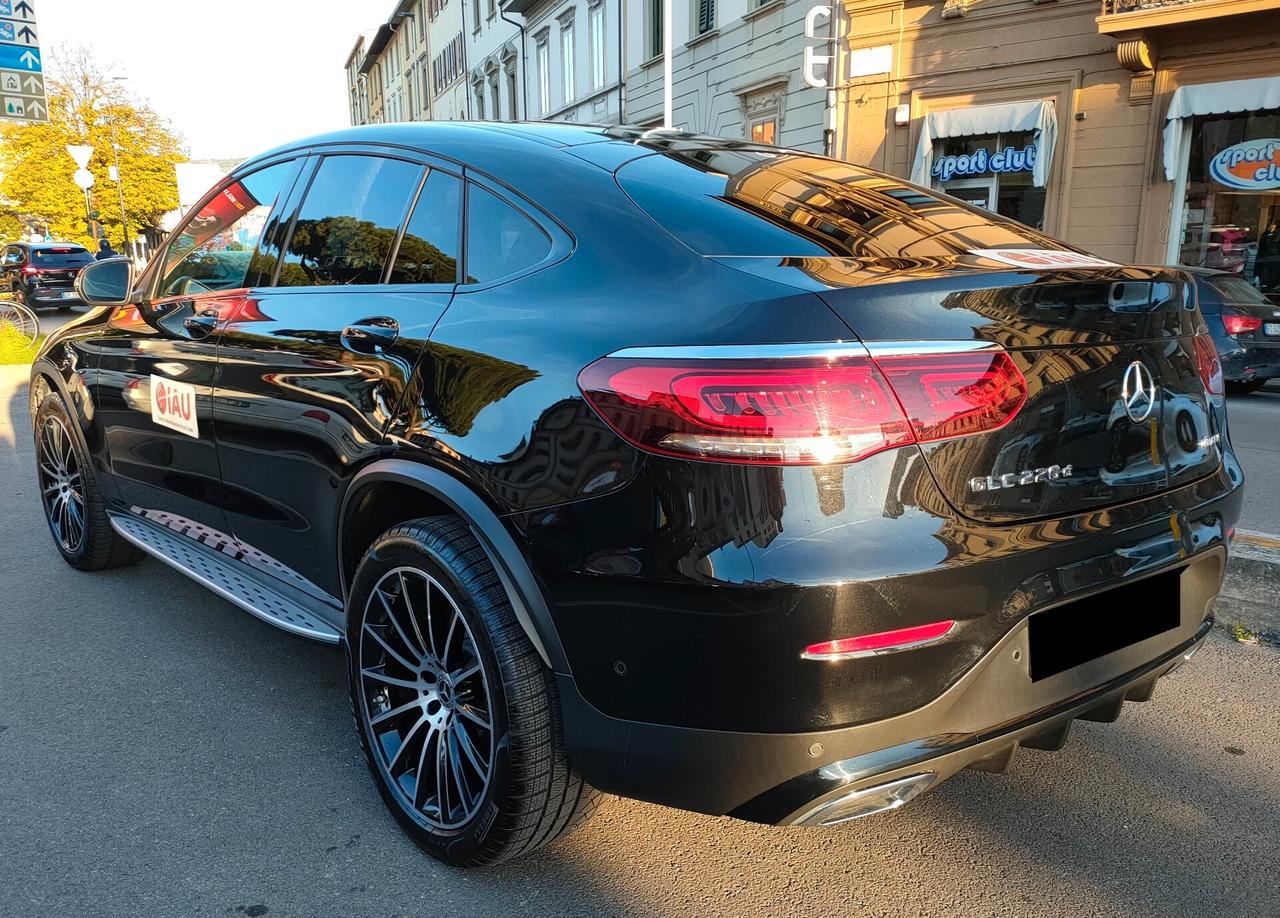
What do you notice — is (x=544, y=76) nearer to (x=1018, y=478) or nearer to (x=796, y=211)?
(x=796, y=211)

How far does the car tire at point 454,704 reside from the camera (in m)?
1.98

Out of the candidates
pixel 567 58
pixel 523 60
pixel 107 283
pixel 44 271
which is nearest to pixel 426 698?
pixel 107 283

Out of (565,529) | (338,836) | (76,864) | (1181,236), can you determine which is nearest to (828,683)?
(565,529)

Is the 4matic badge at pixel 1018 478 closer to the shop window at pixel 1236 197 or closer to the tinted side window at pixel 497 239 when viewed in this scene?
the tinted side window at pixel 497 239

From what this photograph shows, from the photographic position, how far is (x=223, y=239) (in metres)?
3.47

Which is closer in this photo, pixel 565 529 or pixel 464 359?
pixel 565 529

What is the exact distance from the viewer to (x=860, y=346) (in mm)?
1676

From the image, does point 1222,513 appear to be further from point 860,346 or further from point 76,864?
point 76,864

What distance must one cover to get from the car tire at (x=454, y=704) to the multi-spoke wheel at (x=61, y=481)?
246cm

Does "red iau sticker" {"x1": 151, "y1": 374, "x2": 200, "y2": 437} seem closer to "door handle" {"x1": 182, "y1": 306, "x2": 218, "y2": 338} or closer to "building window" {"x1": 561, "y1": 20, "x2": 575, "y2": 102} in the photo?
"door handle" {"x1": 182, "y1": 306, "x2": 218, "y2": 338}

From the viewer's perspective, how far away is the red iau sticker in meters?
3.20

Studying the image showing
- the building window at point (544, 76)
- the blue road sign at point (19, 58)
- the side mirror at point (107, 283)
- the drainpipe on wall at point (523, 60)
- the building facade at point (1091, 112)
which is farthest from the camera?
the drainpipe on wall at point (523, 60)

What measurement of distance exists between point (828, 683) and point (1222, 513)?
3.83 ft

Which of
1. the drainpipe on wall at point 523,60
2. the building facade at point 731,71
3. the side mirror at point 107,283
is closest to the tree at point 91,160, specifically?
the drainpipe on wall at point 523,60
